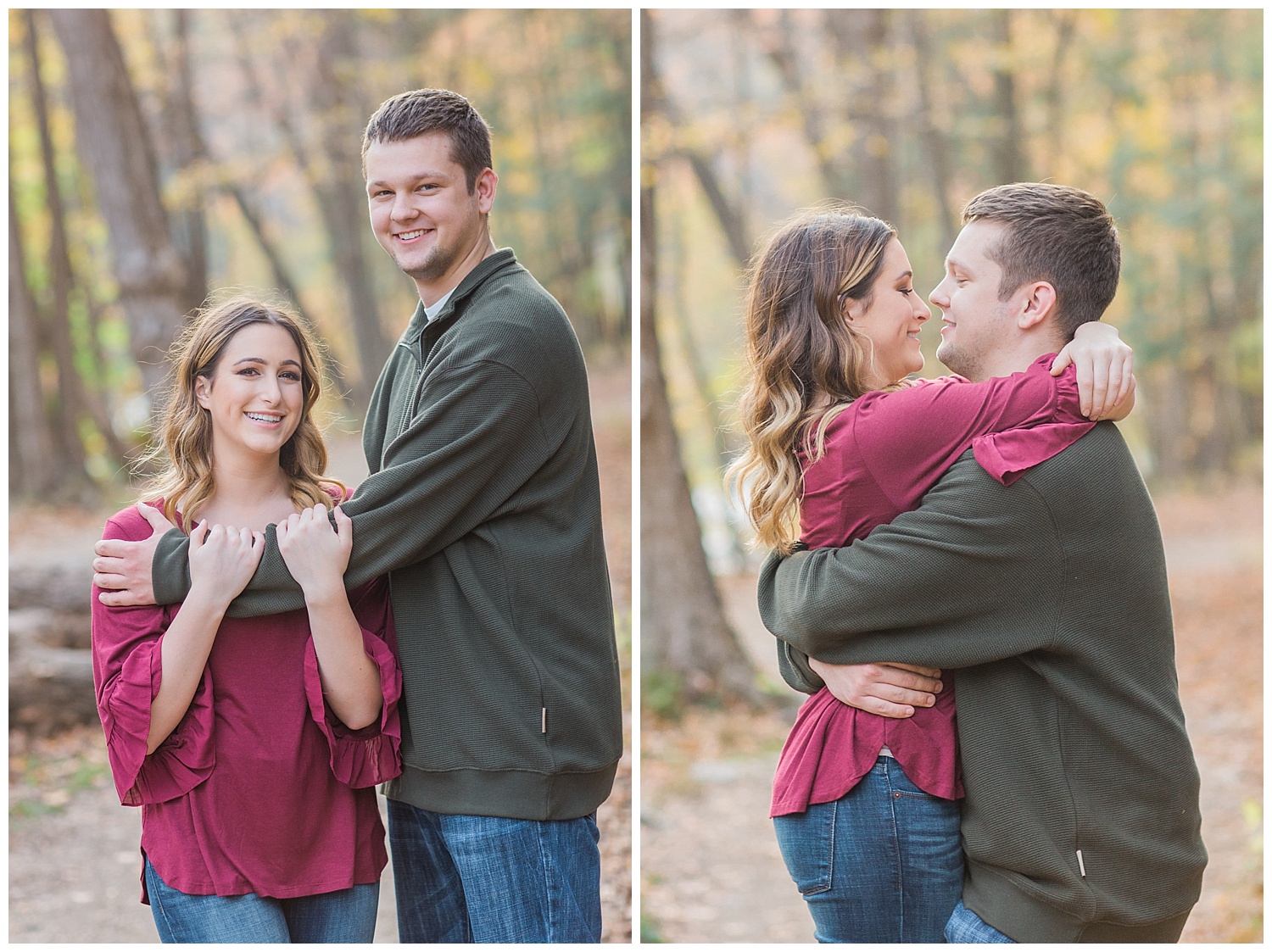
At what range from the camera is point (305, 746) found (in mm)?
1952

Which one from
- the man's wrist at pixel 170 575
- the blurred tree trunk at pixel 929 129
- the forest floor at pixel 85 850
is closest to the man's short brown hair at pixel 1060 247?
the man's wrist at pixel 170 575

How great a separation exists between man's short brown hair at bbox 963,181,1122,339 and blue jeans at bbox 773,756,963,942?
832 mm

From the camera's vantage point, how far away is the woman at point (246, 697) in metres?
1.86

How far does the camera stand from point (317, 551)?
6.09 feet

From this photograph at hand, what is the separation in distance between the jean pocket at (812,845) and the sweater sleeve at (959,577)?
0.30 metres

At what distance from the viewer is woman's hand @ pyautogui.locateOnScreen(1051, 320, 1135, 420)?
5.62 feet

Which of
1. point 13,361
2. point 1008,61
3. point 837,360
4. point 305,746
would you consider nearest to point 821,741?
point 837,360

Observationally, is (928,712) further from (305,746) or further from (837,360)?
(305,746)

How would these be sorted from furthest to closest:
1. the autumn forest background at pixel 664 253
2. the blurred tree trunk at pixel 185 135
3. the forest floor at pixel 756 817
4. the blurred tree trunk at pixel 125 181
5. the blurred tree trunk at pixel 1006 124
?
the blurred tree trunk at pixel 185 135, the blurred tree trunk at pixel 1006 124, the blurred tree trunk at pixel 125 181, the autumn forest background at pixel 664 253, the forest floor at pixel 756 817

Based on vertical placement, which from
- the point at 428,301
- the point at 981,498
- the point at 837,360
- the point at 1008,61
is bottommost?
the point at 981,498

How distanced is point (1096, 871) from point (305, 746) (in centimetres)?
132

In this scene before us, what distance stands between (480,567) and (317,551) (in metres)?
0.29

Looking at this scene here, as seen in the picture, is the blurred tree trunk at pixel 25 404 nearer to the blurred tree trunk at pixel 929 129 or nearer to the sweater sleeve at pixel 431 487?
the blurred tree trunk at pixel 929 129

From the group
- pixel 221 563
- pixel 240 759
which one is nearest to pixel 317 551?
pixel 221 563
